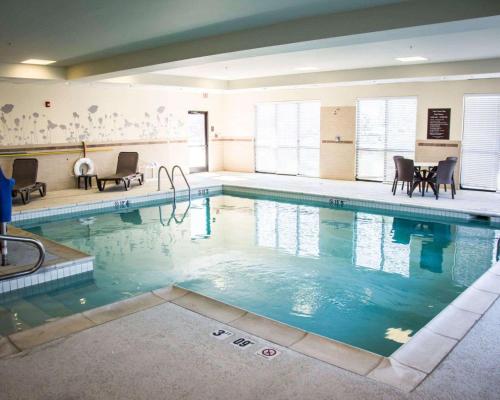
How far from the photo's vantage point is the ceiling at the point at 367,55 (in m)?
6.64

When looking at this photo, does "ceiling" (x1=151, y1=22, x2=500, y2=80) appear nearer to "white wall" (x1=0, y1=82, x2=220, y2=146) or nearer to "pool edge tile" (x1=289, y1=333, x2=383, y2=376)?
"white wall" (x1=0, y1=82, x2=220, y2=146)

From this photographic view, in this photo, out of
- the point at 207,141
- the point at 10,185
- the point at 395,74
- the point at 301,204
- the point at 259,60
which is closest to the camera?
the point at 10,185

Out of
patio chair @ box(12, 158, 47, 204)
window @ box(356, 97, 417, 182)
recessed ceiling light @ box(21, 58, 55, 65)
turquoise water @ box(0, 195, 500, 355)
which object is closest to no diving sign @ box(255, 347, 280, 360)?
turquoise water @ box(0, 195, 500, 355)

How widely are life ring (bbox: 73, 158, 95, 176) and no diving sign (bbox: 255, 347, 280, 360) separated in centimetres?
924

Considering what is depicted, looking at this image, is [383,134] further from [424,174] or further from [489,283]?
[489,283]

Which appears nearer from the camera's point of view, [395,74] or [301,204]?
[395,74]

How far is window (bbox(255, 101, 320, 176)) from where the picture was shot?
522 inches

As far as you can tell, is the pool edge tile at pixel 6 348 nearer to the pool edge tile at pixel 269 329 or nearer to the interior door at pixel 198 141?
the pool edge tile at pixel 269 329

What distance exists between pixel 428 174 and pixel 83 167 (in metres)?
7.88

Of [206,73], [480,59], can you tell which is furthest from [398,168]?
[206,73]

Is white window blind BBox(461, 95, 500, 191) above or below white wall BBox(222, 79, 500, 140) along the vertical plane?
below

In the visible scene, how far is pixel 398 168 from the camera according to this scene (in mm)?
10133

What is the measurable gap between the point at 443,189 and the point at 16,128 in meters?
9.52

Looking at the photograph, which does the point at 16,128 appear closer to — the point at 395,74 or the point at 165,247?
the point at 165,247
